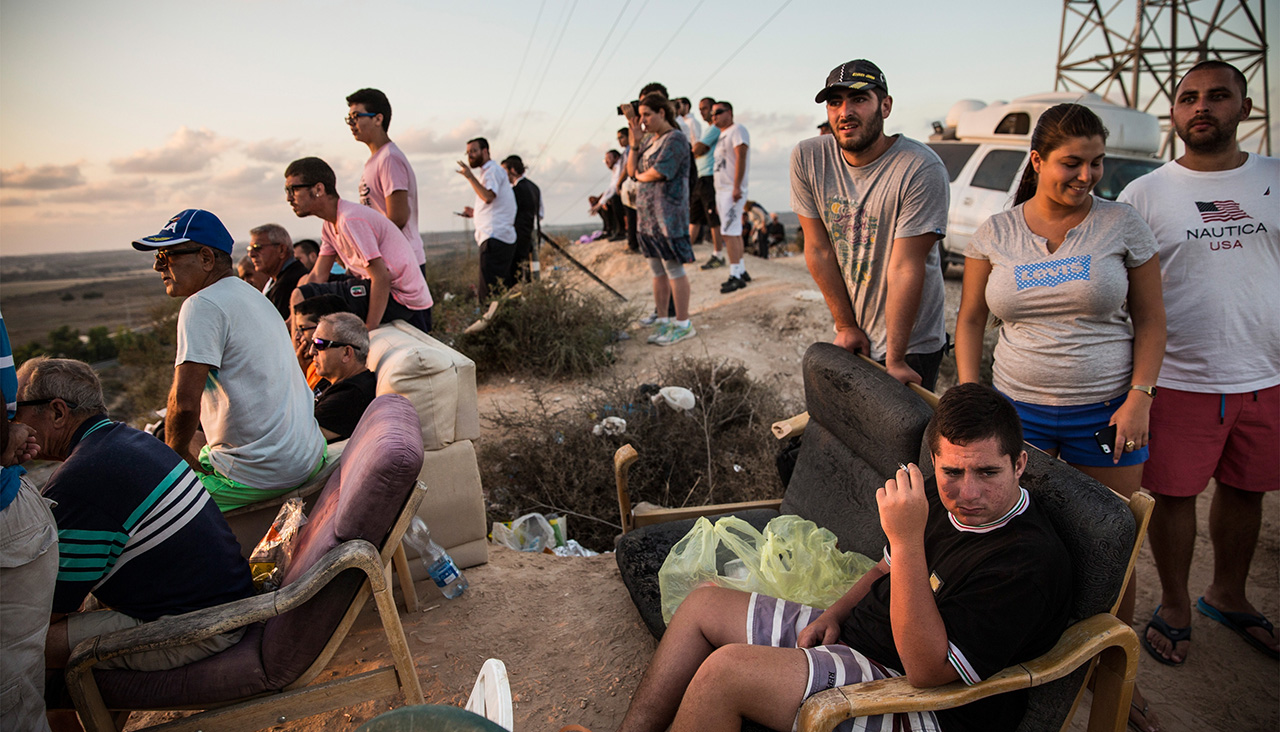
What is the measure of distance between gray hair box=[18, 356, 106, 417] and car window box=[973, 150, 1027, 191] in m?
8.74

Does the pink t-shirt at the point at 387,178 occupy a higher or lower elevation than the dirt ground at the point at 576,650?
higher

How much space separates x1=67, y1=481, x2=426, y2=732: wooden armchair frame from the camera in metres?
2.08

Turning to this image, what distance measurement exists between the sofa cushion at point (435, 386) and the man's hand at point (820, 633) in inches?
78.2

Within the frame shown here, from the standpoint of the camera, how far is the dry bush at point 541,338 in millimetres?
6840

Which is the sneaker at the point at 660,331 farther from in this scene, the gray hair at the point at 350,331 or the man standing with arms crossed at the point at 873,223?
the man standing with arms crossed at the point at 873,223

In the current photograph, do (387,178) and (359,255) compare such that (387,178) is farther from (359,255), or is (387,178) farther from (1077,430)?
(1077,430)

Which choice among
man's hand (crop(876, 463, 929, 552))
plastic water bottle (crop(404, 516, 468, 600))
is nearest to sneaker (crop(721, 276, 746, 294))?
plastic water bottle (crop(404, 516, 468, 600))

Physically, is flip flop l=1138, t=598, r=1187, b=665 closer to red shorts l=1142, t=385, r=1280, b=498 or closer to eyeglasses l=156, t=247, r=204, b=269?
red shorts l=1142, t=385, r=1280, b=498

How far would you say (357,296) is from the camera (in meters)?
4.66

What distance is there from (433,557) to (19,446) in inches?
66.0

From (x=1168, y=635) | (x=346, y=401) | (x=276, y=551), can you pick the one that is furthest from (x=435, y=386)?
(x=1168, y=635)

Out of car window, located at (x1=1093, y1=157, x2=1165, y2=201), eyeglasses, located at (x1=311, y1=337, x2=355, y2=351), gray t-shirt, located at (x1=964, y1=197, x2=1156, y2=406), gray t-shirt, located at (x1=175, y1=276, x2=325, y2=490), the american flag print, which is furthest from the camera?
car window, located at (x1=1093, y1=157, x2=1165, y2=201)

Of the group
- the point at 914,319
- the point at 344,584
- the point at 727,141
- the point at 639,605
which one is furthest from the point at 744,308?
the point at 344,584

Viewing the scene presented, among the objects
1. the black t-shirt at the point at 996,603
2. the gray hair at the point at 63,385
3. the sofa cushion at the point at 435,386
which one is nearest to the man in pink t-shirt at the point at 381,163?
the sofa cushion at the point at 435,386
